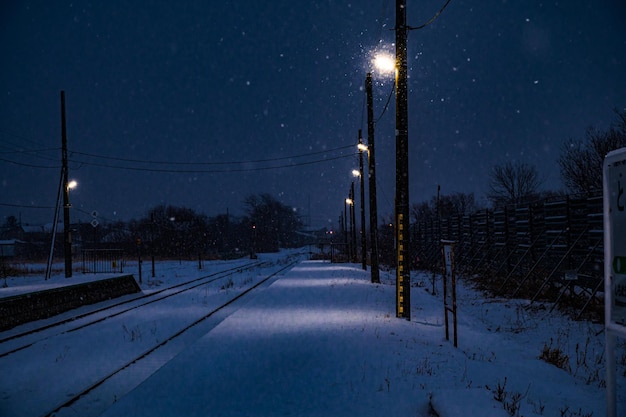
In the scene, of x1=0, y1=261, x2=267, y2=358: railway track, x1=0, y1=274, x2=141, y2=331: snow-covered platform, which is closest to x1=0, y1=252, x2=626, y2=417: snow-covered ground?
x1=0, y1=261, x2=267, y2=358: railway track

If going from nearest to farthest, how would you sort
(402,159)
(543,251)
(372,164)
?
(402,159) → (543,251) → (372,164)

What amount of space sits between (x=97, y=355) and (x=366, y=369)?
5.90 meters

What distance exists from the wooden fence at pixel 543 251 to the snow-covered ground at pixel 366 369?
77.8 inches

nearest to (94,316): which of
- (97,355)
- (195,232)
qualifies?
(97,355)

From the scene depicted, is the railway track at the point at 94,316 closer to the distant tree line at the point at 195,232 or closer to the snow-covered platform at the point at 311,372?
the snow-covered platform at the point at 311,372

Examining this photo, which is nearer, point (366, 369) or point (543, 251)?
point (366, 369)

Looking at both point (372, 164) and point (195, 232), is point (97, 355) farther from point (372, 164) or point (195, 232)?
point (195, 232)

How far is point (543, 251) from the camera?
17.4 metres

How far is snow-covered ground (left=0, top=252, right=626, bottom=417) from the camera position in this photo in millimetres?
5301

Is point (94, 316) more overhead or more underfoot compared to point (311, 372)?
more underfoot

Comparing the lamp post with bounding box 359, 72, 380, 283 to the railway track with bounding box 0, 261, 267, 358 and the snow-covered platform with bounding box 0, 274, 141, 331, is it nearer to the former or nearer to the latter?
the railway track with bounding box 0, 261, 267, 358

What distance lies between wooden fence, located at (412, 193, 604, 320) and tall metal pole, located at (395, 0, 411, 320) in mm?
4561

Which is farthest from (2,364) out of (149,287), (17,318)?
(149,287)

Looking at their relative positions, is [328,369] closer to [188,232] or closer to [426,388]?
[426,388]
